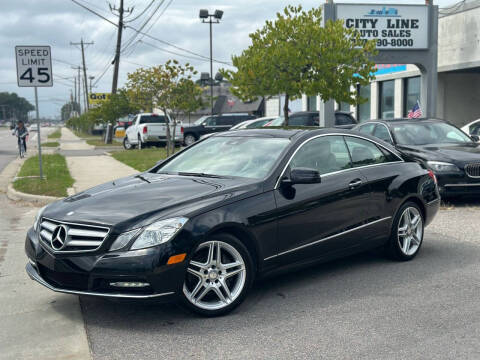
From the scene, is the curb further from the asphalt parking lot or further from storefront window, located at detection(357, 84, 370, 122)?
storefront window, located at detection(357, 84, 370, 122)

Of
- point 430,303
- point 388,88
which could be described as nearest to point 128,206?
point 430,303

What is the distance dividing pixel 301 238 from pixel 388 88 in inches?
942

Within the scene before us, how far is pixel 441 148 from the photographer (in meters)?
10.1

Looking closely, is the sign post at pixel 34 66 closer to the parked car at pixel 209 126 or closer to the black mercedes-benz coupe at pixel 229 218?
the black mercedes-benz coupe at pixel 229 218

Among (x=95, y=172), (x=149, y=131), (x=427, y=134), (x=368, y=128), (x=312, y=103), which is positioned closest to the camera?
(x=427, y=134)

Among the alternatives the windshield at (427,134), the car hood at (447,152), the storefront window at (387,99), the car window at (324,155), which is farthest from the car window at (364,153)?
the storefront window at (387,99)

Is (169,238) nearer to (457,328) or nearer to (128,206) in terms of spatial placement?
(128,206)

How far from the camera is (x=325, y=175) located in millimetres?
5578

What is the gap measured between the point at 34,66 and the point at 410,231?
9.52 metres

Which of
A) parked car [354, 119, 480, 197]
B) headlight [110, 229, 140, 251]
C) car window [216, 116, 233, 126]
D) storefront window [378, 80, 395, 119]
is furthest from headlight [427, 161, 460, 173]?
car window [216, 116, 233, 126]

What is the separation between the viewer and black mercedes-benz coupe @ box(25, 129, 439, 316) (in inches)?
170

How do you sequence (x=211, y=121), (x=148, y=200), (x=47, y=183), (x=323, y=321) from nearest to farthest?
1. (x=323, y=321)
2. (x=148, y=200)
3. (x=47, y=183)
4. (x=211, y=121)

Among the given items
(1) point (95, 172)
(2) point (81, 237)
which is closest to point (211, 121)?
(1) point (95, 172)

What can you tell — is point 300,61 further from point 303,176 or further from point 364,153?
point 303,176
